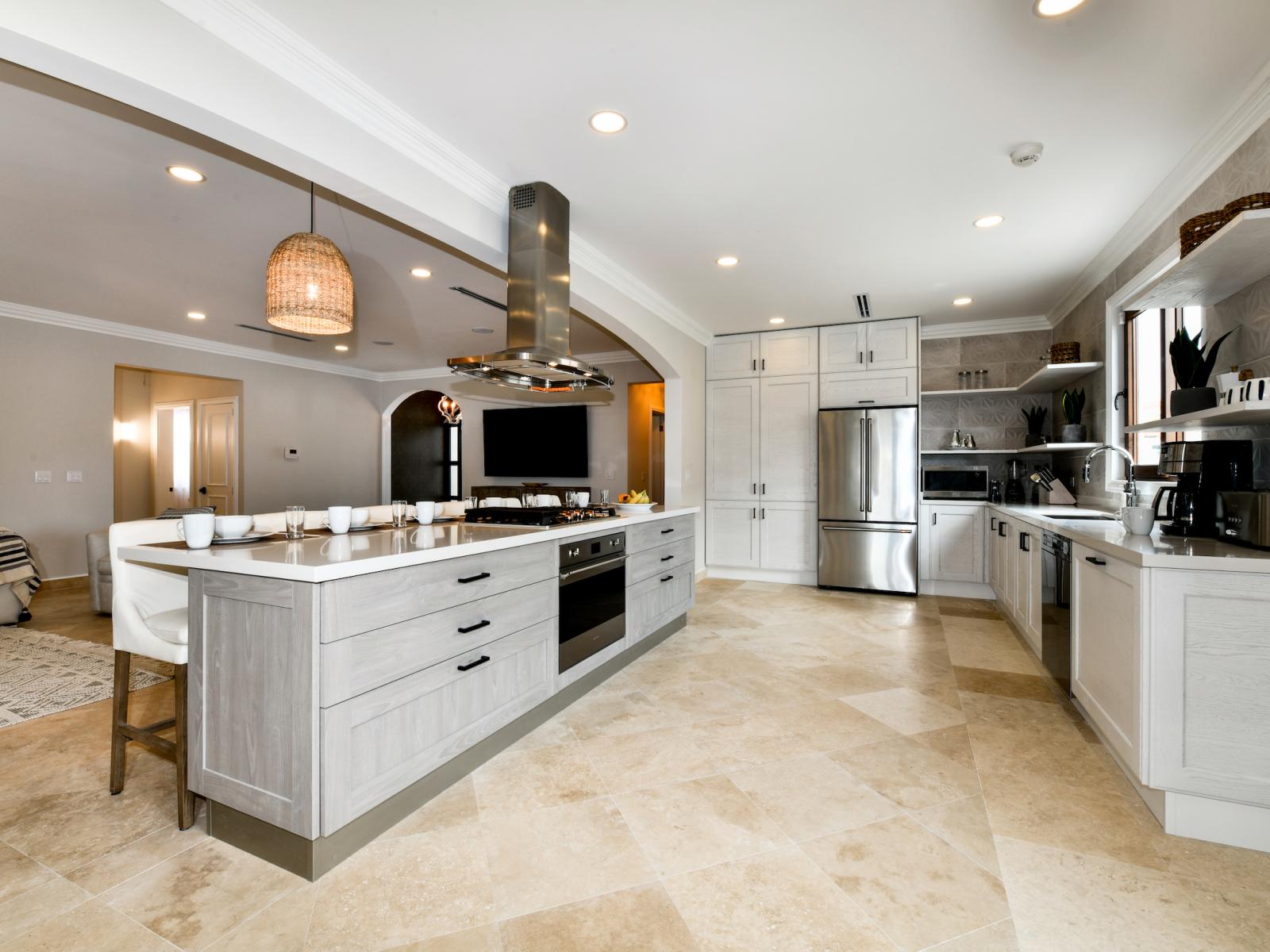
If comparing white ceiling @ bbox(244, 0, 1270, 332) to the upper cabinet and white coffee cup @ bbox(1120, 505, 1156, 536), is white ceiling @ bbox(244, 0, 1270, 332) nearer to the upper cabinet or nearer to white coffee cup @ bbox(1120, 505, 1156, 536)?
white coffee cup @ bbox(1120, 505, 1156, 536)

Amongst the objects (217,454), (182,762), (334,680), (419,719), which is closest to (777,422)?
(419,719)

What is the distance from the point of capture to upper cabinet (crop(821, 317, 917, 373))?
5.51m

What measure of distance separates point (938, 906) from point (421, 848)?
1.45 m

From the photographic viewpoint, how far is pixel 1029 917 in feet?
4.91

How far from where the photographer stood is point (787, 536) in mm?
5887

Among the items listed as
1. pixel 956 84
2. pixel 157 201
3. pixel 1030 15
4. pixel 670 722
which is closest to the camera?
pixel 1030 15

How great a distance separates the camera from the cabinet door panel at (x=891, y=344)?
5.50 m

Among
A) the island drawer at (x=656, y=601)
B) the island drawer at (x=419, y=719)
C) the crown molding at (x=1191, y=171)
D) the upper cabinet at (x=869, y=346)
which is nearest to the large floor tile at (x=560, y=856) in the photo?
the island drawer at (x=419, y=719)

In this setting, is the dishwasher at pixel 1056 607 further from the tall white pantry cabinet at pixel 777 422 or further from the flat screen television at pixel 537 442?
the flat screen television at pixel 537 442

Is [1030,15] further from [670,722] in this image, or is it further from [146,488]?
[146,488]

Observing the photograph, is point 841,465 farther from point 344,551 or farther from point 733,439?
point 344,551

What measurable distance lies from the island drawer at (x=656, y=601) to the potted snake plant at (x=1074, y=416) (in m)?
2.91

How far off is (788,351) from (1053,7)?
409 centimetres

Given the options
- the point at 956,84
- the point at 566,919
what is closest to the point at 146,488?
the point at 566,919
